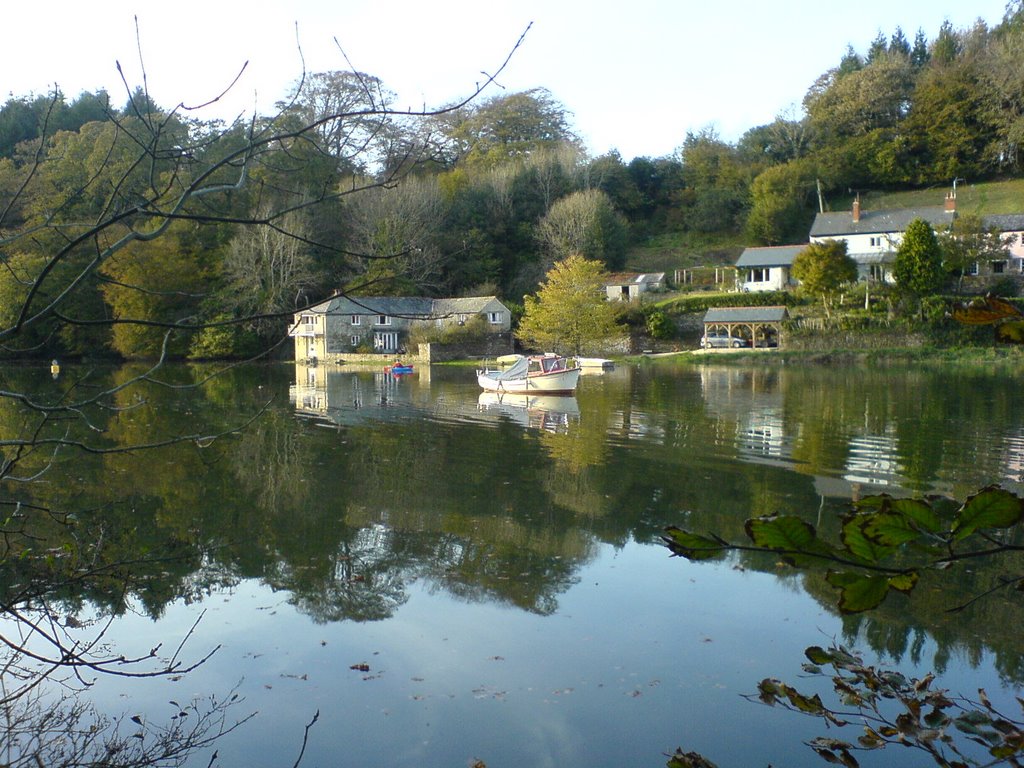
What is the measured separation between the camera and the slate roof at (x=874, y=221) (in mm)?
53156

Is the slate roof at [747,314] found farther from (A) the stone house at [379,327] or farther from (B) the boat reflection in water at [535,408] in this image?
(B) the boat reflection in water at [535,408]

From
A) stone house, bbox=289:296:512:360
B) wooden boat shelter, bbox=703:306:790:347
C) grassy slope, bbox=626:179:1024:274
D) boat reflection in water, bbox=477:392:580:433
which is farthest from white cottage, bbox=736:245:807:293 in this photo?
boat reflection in water, bbox=477:392:580:433

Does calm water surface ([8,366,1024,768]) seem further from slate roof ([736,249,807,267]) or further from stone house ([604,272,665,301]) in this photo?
stone house ([604,272,665,301])

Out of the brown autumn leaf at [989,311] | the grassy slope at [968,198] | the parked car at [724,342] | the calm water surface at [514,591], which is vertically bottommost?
the calm water surface at [514,591]

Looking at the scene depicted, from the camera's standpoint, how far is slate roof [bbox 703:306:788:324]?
47644 mm

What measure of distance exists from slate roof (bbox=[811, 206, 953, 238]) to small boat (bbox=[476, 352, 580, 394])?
31426 millimetres

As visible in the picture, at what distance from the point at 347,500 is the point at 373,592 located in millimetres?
4347

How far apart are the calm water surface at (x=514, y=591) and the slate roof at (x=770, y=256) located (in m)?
36.6

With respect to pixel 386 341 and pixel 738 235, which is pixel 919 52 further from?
pixel 386 341

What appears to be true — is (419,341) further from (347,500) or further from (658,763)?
(658,763)

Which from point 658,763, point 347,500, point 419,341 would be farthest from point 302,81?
point 419,341

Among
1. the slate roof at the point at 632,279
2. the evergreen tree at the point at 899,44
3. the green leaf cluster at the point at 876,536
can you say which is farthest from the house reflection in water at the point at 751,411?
the evergreen tree at the point at 899,44

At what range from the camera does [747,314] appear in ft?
161

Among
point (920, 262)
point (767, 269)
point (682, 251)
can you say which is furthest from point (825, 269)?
point (682, 251)
